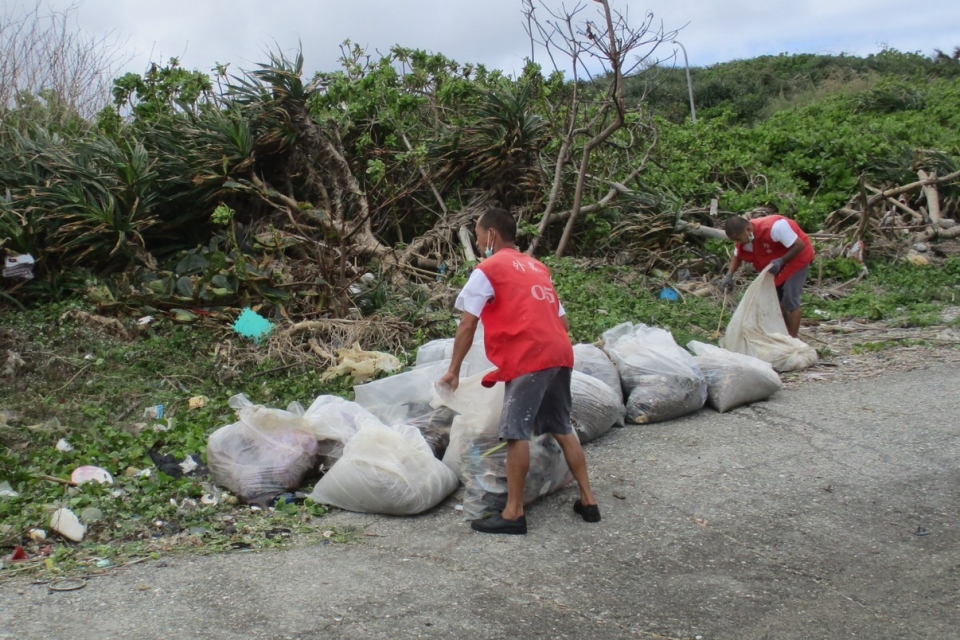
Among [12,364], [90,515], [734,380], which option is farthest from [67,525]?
[734,380]

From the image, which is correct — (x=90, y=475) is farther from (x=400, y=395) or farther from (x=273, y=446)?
(x=400, y=395)

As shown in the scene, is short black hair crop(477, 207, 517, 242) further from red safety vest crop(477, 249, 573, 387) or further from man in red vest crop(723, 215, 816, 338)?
man in red vest crop(723, 215, 816, 338)

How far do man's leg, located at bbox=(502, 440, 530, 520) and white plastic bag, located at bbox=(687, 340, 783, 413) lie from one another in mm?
2343

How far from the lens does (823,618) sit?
3340mm

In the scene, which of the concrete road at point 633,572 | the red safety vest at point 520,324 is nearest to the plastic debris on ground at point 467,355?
the red safety vest at point 520,324

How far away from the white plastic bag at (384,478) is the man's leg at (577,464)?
0.62 meters

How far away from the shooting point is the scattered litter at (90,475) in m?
4.75

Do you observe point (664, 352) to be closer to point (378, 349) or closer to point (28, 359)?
point (378, 349)

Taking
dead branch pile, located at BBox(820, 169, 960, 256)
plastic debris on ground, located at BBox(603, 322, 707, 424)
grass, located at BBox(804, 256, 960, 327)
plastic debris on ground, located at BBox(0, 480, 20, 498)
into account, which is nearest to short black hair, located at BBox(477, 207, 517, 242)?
plastic debris on ground, located at BBox(603, 322, 707, 424)

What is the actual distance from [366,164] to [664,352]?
5193 mm

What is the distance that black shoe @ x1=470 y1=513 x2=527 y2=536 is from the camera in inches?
164

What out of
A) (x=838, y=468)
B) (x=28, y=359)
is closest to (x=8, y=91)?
(x=28, y=359)

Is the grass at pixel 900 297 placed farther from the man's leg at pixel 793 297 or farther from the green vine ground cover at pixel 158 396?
the man's leg at pixel 793 297

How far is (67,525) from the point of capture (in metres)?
4.15
